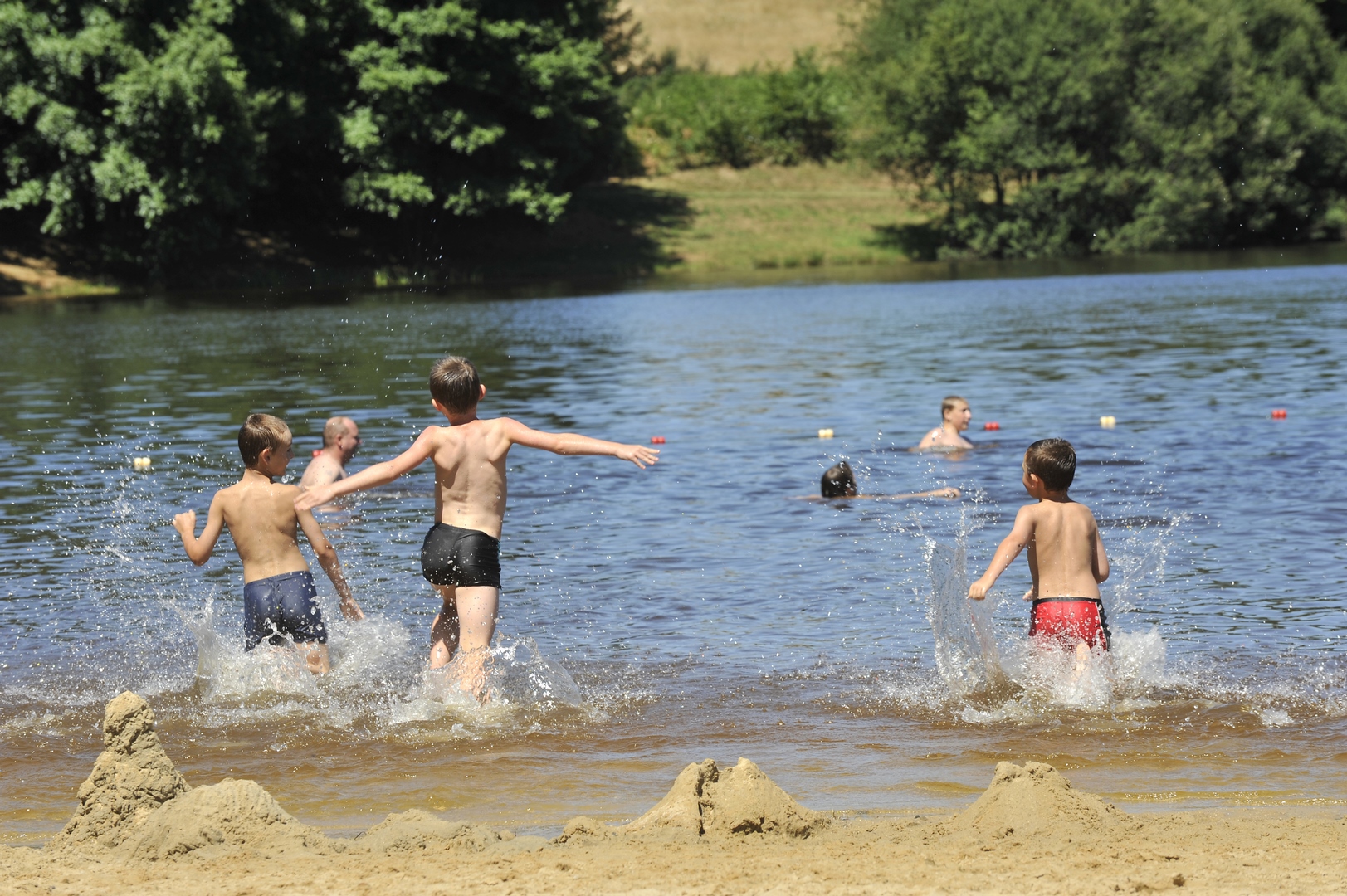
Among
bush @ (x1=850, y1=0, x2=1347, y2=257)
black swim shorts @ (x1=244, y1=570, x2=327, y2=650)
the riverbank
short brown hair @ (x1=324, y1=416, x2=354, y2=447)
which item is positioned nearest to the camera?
black swim shorts @ (x1=244, y1=570, x2=327, y2=650)

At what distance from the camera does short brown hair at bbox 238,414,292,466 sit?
782 cm

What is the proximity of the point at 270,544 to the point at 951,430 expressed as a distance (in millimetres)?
9304

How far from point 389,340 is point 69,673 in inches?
925

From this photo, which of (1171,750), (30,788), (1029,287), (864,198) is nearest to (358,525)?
(30,788)

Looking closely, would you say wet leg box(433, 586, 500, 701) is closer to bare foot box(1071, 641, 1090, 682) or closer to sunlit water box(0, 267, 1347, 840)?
sunlit water box(0, 267, 1347, 840)

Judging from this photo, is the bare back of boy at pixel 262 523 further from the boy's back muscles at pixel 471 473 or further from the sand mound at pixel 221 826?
the sand mound at pixel 221 826

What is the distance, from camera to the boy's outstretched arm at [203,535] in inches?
303

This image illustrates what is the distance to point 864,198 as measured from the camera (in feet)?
232

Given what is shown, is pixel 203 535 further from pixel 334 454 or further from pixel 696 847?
pixel 334 454

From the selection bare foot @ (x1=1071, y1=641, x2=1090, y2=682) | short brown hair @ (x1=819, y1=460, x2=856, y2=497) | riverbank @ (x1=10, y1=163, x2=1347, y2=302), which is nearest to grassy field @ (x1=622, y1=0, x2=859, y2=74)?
riverbank @ (x1=10, y1=163, x2=1347, y2=302)

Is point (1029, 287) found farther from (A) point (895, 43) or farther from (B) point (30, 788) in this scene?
(B) point (30, 788)

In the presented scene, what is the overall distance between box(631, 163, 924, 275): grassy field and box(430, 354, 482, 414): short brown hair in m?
51.3

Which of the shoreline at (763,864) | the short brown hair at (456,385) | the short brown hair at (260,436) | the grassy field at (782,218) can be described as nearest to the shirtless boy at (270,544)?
the short brown hair at (260,436)

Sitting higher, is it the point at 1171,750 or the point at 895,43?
the point at 895,43
